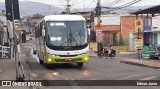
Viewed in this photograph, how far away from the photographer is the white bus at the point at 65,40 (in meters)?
24.0

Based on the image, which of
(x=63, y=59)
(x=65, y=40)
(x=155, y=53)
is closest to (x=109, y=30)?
(x=155, y=53)

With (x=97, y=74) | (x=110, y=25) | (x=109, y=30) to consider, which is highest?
(x=110, y=25)

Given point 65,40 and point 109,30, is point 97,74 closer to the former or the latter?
point 65,40

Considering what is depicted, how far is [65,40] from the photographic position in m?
24.2

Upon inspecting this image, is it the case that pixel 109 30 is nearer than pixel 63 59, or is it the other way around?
pixel 63 59

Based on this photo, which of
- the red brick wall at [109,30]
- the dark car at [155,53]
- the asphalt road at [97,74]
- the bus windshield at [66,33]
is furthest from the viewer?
the red brick wall at [109,30]

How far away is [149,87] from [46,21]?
37.7ft

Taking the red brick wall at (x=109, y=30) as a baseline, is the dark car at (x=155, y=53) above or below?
below

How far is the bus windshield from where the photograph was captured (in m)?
24.1

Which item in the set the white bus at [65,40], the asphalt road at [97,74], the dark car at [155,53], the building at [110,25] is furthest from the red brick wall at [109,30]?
the white bus at [65,40]

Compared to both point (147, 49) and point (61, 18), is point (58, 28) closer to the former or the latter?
point (61, 18)

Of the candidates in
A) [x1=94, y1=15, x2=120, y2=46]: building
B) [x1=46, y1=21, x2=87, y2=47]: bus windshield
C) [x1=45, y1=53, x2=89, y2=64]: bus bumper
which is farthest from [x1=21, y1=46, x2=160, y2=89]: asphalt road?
[x1=94, y1=15, x2=120, y2=46]: building

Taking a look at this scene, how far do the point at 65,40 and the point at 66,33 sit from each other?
0.44m

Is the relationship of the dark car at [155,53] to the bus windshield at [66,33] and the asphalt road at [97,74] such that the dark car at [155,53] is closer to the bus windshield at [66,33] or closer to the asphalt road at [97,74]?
the asphalt road at [97,74]
